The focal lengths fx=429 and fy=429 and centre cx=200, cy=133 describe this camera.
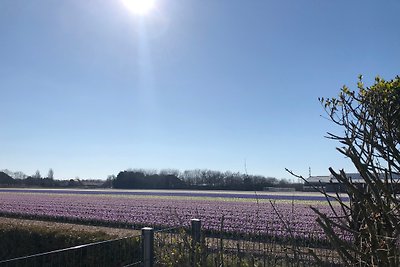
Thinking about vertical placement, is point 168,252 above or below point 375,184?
below

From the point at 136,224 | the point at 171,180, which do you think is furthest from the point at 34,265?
the point at 171,180

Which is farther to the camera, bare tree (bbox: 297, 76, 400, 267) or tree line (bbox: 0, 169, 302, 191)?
tree line (bbox: 0, 169, 302, 191)

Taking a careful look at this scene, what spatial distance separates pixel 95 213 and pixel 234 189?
137ft

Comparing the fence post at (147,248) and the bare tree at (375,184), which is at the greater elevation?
the bare tree at (375,184)

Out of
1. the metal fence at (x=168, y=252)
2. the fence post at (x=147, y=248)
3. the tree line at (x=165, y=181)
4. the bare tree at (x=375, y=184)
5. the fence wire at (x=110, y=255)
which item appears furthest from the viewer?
the tree line at (x=165, y=181)

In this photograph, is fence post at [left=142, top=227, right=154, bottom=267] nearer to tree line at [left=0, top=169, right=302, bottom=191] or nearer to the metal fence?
the metal fence

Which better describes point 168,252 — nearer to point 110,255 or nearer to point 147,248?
point 147,248

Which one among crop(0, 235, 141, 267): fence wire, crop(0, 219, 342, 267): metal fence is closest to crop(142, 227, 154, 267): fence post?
crop(0, 219, 342, 267): metal fence

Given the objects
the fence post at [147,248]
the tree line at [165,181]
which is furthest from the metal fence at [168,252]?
the tree line at [165,181]

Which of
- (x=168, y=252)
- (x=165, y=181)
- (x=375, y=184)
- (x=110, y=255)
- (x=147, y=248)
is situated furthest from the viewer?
(x=165, y=181)

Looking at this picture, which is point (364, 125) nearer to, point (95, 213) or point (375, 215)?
point (375, 215)

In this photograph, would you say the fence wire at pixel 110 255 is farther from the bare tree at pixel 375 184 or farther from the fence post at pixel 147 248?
the bare tree at pixel 375 184

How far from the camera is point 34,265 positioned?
524 cm


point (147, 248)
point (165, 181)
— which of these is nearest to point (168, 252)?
point (147, 248)
